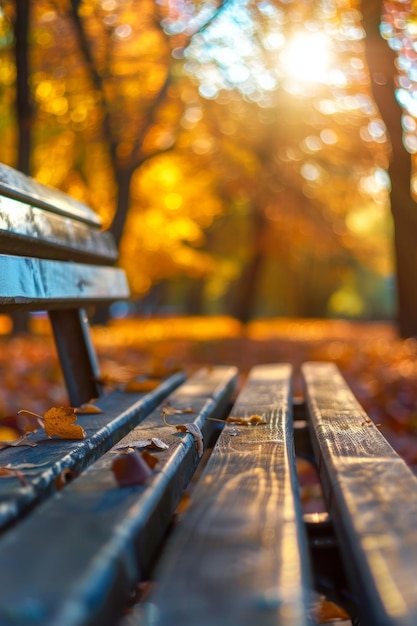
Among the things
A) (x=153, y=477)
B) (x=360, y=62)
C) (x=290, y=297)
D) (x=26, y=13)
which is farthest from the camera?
(x=290, y=297)

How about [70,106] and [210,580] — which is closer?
[210,580]

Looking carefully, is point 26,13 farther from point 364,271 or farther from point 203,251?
point 364,271

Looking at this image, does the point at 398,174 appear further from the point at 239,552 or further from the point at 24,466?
the point at 239,552

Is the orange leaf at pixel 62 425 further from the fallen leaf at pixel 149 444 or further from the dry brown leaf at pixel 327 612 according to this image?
the dry brown leaf at pixel 327 612

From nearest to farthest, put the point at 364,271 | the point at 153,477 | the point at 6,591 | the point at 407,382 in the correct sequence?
the point at 6,591 → the point at 153,477 → the point at 407,382 → the point at 364,271

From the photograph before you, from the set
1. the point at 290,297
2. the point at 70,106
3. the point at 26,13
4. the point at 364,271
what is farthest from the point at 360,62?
the point at 364,271

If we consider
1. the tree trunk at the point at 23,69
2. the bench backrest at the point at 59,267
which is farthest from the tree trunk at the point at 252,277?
the bench backrest at the point at 59,267

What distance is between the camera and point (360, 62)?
10.2 metres

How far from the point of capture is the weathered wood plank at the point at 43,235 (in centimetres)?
183

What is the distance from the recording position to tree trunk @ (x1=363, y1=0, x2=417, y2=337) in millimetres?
7746

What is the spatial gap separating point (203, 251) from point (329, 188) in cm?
780

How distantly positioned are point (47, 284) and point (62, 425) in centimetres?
54

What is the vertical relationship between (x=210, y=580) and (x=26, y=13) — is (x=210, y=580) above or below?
below

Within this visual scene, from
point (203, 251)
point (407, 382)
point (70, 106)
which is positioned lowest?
point (407, 382)
